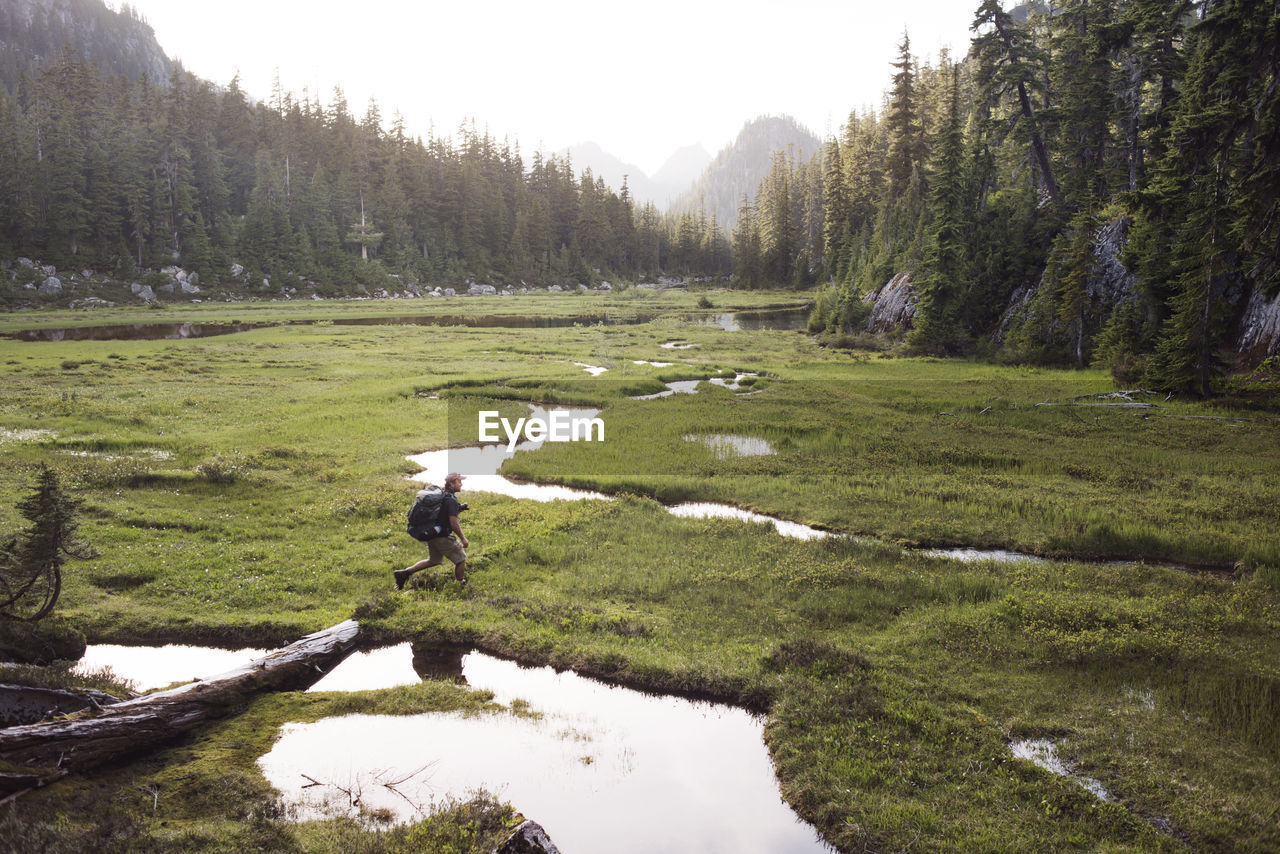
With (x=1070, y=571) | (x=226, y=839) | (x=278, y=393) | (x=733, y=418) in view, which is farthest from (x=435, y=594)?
(x=278, y=393)

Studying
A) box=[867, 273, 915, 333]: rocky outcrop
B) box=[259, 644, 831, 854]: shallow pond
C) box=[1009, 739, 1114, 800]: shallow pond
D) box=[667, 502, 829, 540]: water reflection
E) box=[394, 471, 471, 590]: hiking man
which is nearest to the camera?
box=[259, 644, 831, 854]: shallow pond

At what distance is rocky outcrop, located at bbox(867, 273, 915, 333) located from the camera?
56750mm

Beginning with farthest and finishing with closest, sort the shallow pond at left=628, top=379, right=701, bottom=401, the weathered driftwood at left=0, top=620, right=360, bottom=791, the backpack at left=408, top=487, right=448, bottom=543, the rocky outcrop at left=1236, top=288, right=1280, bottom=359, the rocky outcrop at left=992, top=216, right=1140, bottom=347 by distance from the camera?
1. the rocky outcrop at left=992, top=216, right=1140, bottom=347
2. the shallow pond at left=628, top=379, right=701, bottom=401
3. the rocky outcrop at left=1236, top=288, right=1280, bottom=359
4. the backpack at left=408, top=487, right=448, bottom=543
5. the weathered driftwood at left=0, top=620, right=360, bottom=791

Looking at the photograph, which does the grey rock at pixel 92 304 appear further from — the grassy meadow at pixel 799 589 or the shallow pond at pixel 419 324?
the grassy meadow at pixel 799 589

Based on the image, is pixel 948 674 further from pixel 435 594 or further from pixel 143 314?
pixel 143 314

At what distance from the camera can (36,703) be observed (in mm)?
8016

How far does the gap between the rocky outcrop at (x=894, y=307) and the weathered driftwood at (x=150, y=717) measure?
54319 mm

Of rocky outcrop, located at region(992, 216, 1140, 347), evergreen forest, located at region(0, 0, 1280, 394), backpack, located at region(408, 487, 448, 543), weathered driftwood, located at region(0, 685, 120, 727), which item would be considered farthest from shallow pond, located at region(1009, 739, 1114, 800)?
rocky outcrop, located at region(992, 216, 1140, 347)

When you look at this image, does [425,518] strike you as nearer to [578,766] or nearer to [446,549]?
[446,549]

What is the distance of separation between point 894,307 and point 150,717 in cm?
6032

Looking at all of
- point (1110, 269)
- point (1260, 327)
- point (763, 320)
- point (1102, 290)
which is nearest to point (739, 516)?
point (1260, 327)

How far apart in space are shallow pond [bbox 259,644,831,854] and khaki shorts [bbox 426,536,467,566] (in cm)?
326

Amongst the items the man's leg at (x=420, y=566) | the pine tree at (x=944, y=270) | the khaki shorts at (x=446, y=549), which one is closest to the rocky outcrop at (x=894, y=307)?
the pine tree at (x=944, y=270)

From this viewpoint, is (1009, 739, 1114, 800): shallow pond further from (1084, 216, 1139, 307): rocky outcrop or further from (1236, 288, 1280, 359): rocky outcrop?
(1084, 216, 1139, 307): rocky outcrop
